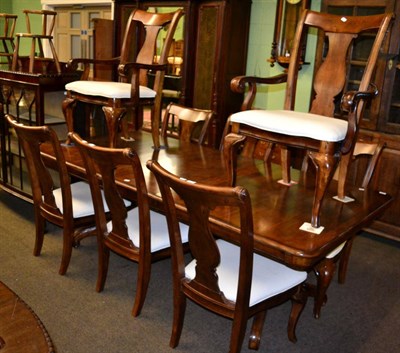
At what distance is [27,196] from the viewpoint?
3436 millimetres

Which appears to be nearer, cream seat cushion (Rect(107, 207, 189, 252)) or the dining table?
the dining table

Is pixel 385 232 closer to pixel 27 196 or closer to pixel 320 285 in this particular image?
pixel 320 285

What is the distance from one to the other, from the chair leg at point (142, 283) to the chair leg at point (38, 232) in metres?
0.86

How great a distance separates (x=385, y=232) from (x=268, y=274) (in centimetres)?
183

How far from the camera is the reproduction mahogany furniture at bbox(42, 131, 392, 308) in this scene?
1.67 m

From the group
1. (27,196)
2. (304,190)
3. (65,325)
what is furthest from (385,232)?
(27,196)

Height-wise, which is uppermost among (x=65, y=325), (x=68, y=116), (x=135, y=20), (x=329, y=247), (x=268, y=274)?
(x=135, y=20)

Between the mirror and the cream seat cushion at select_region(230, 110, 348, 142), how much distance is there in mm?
2002

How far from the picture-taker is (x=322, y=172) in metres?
1.91

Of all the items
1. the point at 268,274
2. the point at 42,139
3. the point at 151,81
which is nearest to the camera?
the point at 268,274

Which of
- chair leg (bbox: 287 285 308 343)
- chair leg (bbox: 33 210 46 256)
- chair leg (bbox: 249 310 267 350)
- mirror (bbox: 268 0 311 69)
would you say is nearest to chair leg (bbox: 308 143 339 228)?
chair leg (bbox: 287 285 308 343)

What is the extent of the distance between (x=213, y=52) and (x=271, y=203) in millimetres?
2469

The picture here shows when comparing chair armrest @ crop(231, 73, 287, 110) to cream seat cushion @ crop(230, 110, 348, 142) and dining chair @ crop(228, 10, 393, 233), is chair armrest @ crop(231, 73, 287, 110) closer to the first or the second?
dining chair @ crop(228, 10, 393, 233)

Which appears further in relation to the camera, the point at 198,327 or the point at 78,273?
the point at 78,273
